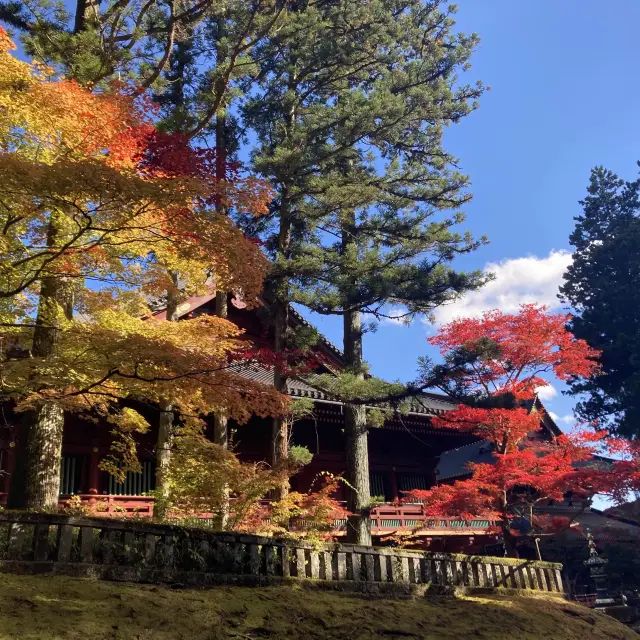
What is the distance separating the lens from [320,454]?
59.3ft

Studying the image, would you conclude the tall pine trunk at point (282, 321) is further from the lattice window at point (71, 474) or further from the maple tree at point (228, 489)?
the lattice window at point (71, 474)

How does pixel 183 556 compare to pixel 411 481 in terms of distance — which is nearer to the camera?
A: pixel 183 556

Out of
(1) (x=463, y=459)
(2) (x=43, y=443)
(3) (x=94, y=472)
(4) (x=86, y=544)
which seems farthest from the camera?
(1) (x=463, y=459)

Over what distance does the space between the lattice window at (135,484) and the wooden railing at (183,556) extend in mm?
7550

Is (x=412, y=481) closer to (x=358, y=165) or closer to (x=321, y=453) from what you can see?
(x=321, y=453)

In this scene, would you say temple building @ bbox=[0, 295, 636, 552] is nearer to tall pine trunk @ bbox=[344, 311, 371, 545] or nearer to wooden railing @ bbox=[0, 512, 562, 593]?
tall pine trunk @ bbox=[344, 311, 371, 545]

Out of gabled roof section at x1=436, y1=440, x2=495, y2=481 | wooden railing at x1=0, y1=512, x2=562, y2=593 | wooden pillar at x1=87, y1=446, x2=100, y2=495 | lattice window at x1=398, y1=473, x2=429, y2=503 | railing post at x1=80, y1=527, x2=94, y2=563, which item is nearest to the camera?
wooden railing at x1=0, y1=512, x2=562, y2=593

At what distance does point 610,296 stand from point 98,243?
1254 inches

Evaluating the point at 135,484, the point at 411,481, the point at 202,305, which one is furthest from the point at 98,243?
the point at 411,481

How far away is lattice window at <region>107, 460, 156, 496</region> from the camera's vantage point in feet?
47.1

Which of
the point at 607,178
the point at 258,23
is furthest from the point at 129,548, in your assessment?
the point at 607,178

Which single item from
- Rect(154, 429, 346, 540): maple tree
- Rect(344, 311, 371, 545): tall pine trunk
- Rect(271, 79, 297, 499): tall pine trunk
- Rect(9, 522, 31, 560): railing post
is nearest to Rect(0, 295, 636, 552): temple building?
Rect(271, 79, 297, 499): tall pine trunk

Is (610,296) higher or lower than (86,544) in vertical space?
higher

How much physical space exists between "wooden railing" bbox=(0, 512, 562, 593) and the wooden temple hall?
529cm
